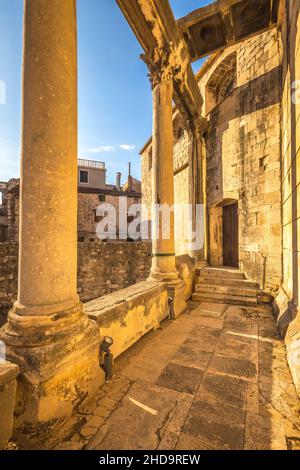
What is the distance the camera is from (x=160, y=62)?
4.52m

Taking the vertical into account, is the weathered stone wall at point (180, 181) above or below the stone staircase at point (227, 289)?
above

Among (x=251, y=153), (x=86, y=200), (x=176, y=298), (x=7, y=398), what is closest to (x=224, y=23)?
(x=251, y=153)

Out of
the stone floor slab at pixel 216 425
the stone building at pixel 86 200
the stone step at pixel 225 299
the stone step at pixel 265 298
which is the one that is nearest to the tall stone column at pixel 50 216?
the stone floor slab at pixel 216 425

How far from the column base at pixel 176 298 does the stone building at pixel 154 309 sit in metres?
0.02

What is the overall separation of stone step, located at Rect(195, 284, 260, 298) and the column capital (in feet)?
16.1

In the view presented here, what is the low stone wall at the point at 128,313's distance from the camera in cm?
244

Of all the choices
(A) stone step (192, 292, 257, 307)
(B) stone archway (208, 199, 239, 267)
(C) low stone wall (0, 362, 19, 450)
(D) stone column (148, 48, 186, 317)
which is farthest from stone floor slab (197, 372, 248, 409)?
(B) stone archway (208, 199, 239, 267)

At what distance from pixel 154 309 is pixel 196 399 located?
1623 millimetres

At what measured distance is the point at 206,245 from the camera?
791cm

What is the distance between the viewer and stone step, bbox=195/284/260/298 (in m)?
5.30

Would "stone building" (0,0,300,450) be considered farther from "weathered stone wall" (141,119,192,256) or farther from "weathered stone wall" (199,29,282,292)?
"weathered stone wall" (141,119,192,256)

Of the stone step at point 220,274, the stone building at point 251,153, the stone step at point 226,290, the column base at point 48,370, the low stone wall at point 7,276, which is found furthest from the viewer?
the low stone wall at point 7,276

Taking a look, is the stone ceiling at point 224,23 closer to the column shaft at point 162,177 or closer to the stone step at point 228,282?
the column shaft at point 162,177
